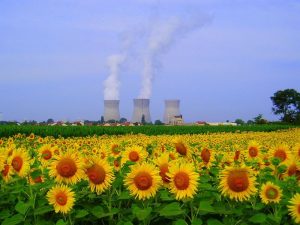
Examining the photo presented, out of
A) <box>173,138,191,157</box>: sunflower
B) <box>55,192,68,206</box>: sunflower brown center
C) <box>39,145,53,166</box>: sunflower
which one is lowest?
<box>55,192,68,206</box>: sunflower brown center

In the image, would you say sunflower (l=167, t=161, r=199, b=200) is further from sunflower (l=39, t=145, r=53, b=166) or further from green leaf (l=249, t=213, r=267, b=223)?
sunflower (l=39, t=145, r=53, b=166)

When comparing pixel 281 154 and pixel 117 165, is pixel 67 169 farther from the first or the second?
pixel 281 154

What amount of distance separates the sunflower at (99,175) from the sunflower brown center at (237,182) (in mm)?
663

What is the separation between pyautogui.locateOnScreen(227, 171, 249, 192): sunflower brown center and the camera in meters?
2.76

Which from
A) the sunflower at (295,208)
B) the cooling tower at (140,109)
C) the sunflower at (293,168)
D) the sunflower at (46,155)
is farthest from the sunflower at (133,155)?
the cooling tower at (140,109)

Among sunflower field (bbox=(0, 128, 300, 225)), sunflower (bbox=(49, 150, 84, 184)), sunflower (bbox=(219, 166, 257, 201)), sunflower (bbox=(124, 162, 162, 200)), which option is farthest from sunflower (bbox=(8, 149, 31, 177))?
sunflower (bbox=(219, 166, 257, 201))

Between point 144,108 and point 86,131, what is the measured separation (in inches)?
277

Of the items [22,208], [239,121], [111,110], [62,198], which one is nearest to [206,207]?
[62,198]

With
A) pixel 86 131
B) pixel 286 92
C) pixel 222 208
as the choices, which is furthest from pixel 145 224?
pixel 286 92

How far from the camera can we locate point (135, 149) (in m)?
3.54

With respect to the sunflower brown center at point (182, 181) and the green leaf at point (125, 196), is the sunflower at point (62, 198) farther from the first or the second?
the sunflower brown center at point (182, 181)

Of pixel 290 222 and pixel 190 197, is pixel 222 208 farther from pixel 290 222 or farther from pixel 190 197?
pixel 290 222

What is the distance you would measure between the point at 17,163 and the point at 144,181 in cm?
96

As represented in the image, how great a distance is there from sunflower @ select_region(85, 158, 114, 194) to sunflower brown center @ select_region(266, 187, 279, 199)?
88cm
